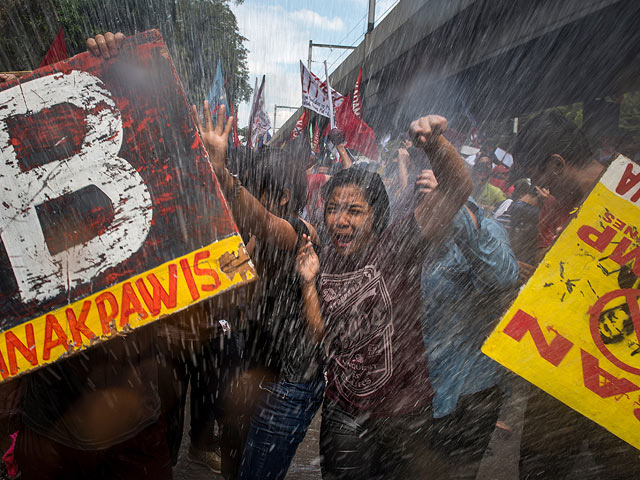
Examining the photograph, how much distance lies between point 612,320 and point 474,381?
0.76 m

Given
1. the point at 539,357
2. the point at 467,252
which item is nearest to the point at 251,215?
the point at 467,252

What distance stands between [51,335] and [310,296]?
3.22ft

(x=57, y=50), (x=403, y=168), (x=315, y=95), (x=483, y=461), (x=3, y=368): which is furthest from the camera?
(x=315, y=95)

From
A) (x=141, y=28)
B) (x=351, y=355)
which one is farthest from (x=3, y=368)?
(x=141, y=28)

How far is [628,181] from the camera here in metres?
1.59

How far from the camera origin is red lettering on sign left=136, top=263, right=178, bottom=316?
1500 mm

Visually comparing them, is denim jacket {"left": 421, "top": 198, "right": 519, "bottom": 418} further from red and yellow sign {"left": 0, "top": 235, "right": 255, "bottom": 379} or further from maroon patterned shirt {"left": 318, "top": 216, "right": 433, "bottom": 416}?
red and yellow sign {"left": 0, "top": 235, "right": 255, "bottom": 379}

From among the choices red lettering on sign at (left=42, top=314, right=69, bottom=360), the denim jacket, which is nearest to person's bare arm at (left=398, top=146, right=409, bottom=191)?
the denim jacket

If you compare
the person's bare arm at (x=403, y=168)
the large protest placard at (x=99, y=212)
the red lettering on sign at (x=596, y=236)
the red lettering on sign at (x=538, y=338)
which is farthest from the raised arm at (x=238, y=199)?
the person's bare arm at (x=403, y=168)

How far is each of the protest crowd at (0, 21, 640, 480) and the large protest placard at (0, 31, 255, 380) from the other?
16cm

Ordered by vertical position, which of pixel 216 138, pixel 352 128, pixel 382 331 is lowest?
pixel 352 128

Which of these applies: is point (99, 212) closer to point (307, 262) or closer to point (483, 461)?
point (307, 262)

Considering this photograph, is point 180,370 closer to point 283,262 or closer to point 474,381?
point 283,262

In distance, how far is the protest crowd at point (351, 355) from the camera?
5.68ft
